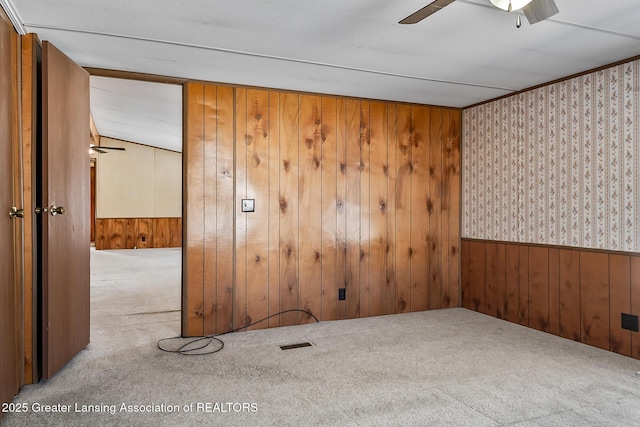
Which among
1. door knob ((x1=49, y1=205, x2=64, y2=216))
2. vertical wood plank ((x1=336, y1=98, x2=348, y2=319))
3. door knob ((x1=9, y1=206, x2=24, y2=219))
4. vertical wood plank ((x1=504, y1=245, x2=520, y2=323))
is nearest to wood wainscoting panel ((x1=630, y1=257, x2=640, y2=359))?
vertical wood plank ((x1=504, y1=245, x2=520, y2=323))

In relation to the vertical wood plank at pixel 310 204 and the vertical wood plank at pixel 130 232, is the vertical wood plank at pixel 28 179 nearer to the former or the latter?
the vertical wood plank at pixel 310 204

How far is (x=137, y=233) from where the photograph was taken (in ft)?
35.1

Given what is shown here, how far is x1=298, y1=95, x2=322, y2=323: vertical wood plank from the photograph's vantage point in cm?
405

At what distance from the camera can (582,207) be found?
346 centimetres

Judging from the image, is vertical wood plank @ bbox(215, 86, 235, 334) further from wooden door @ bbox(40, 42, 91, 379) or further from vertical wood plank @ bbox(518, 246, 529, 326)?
vertical wood plank @ bbox(518, 246, 529, 326)

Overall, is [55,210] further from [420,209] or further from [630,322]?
[630,322]

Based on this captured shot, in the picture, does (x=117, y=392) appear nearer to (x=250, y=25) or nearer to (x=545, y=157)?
(x=250, y=25)

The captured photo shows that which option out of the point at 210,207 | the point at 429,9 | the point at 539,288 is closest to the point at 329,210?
the point at 210,207

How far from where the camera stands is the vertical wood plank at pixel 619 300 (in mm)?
3154

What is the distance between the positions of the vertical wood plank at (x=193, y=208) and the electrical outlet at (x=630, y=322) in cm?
322

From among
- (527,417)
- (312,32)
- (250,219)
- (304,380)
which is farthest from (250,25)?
(527,417)

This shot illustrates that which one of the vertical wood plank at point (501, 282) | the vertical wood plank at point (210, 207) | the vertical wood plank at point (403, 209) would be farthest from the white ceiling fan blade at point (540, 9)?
the vertical wood plank at point (501, 282)

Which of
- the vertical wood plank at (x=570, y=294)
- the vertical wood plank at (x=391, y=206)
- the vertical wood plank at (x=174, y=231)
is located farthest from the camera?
the vertical wood plank at (x=174, y=231)

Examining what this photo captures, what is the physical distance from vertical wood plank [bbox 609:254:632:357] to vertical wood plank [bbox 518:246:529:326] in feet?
2.45
